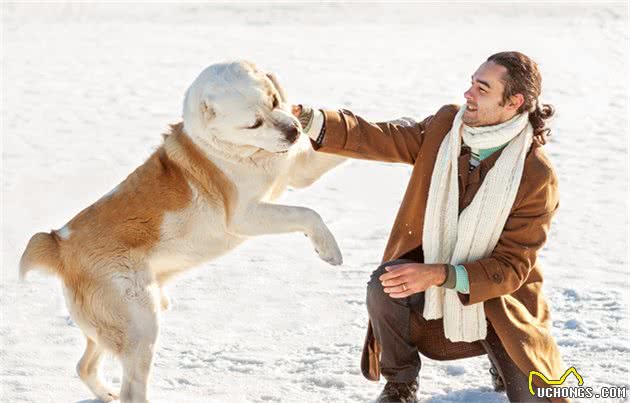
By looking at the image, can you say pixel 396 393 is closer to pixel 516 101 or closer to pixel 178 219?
pixel 178 219

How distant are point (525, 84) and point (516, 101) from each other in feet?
0.24

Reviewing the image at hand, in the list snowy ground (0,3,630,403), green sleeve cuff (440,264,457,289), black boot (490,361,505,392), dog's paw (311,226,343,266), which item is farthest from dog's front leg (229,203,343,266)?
black boot (490,361,505,392)

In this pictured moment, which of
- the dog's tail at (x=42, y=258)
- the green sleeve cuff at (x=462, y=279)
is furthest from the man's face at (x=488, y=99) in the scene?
the dog's tail at (x=42, y=258)

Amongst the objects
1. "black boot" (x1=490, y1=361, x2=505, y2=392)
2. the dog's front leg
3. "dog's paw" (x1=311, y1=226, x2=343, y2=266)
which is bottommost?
"black boot" (x1=490, y1=361, x2=505, y2=392)

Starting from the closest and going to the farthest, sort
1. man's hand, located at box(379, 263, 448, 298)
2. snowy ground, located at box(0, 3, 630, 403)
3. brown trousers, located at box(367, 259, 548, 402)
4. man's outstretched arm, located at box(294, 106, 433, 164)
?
man's hand, located at box(379, 263, 448, 298)
brown trousers, located at box(367, 259, 548, 402)
man's outstretched arm, located at box(294, 106, 433, 164)
snowy ground, located at box(0, 3, 630, 403)

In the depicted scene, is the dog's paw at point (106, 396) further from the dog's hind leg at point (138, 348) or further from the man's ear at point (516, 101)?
the man's ear at point (516, 101)

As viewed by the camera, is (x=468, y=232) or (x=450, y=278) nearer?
(x=450, y=278)

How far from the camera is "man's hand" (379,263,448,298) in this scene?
3.66m

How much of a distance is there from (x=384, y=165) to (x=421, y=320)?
4346mm

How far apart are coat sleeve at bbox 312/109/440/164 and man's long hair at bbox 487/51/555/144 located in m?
0.47

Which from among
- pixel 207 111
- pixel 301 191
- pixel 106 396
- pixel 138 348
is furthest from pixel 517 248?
pixel 301 191

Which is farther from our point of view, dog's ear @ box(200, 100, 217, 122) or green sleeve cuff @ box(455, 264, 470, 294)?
dog's ear @ box(200, 100, 217, 122)

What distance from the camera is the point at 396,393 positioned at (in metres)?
4.03

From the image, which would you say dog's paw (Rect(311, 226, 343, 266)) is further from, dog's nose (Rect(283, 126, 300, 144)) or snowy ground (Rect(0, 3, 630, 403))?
snowy ground (Rect(0, 3, 630, 403))
